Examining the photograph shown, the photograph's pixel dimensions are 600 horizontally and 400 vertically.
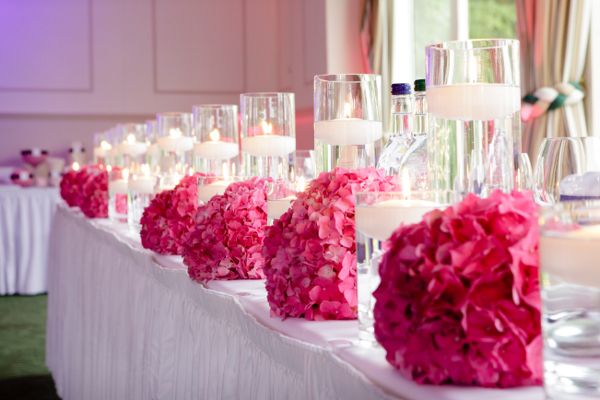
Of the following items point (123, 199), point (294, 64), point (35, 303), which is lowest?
point (35, 303)

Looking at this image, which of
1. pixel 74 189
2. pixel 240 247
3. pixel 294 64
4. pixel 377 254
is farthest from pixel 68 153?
pixel 377 254

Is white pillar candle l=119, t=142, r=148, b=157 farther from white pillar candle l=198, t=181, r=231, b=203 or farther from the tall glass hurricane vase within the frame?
the tall glass hurricane vase

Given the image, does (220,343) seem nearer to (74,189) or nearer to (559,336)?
(559,336)

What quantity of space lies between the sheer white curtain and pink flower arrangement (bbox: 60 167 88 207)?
7.86 feet

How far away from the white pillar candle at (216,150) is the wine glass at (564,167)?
4.20 ft

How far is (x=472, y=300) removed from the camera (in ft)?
2.59

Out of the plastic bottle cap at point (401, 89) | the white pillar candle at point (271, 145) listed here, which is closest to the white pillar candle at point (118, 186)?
the white pillar candle at point (271, 145)

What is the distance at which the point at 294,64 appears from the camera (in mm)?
8273

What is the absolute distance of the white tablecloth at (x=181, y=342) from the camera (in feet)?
3.20

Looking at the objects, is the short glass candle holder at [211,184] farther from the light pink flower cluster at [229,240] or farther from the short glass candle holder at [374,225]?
the short glass candle holder at [374,225]

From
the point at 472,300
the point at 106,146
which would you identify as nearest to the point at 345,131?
the point at 472,300

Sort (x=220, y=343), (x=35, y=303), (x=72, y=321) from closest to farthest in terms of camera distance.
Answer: (x=220, y=343)
(x=72, y=321)
(x=35, y=303)

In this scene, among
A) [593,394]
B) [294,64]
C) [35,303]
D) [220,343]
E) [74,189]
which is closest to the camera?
[593,394]

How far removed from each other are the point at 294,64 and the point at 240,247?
6802 millimetres
